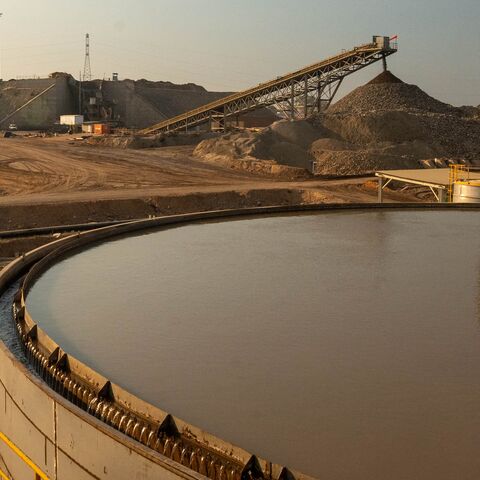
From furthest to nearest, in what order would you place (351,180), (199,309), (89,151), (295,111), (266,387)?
(295,111)
(89,151)
(351,180)
(199,309)
(266,387)

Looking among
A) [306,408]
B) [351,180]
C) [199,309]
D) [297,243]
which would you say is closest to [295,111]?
[351,180]

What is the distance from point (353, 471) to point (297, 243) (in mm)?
10872

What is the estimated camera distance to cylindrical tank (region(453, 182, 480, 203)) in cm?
2450

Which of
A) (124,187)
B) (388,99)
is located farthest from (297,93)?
(124,187)

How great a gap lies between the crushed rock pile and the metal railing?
3889 cm

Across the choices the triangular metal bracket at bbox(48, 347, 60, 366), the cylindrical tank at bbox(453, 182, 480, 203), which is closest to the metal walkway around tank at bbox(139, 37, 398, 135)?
the cylindrical tank at bbox(453, 182, 480, 203)

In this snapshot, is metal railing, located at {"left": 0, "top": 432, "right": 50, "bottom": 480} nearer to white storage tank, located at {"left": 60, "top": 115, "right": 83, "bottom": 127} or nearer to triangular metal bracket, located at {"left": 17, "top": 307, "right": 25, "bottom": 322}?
triangular metal bracket, located at {"left": 17, "top": 307, "right": 25, "bottom": 322}

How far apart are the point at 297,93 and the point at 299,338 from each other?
178 ft

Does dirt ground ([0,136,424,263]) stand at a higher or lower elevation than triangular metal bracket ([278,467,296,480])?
higher

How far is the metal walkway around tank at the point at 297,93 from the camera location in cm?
5994

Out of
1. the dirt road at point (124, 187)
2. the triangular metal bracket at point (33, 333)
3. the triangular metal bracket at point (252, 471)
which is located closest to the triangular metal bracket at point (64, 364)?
the triangular metal bracket at point (33, 333)

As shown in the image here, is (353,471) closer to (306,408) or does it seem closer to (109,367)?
(306,408)

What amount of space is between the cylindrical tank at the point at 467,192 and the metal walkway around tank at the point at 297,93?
36.7 metres

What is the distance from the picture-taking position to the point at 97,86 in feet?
278
